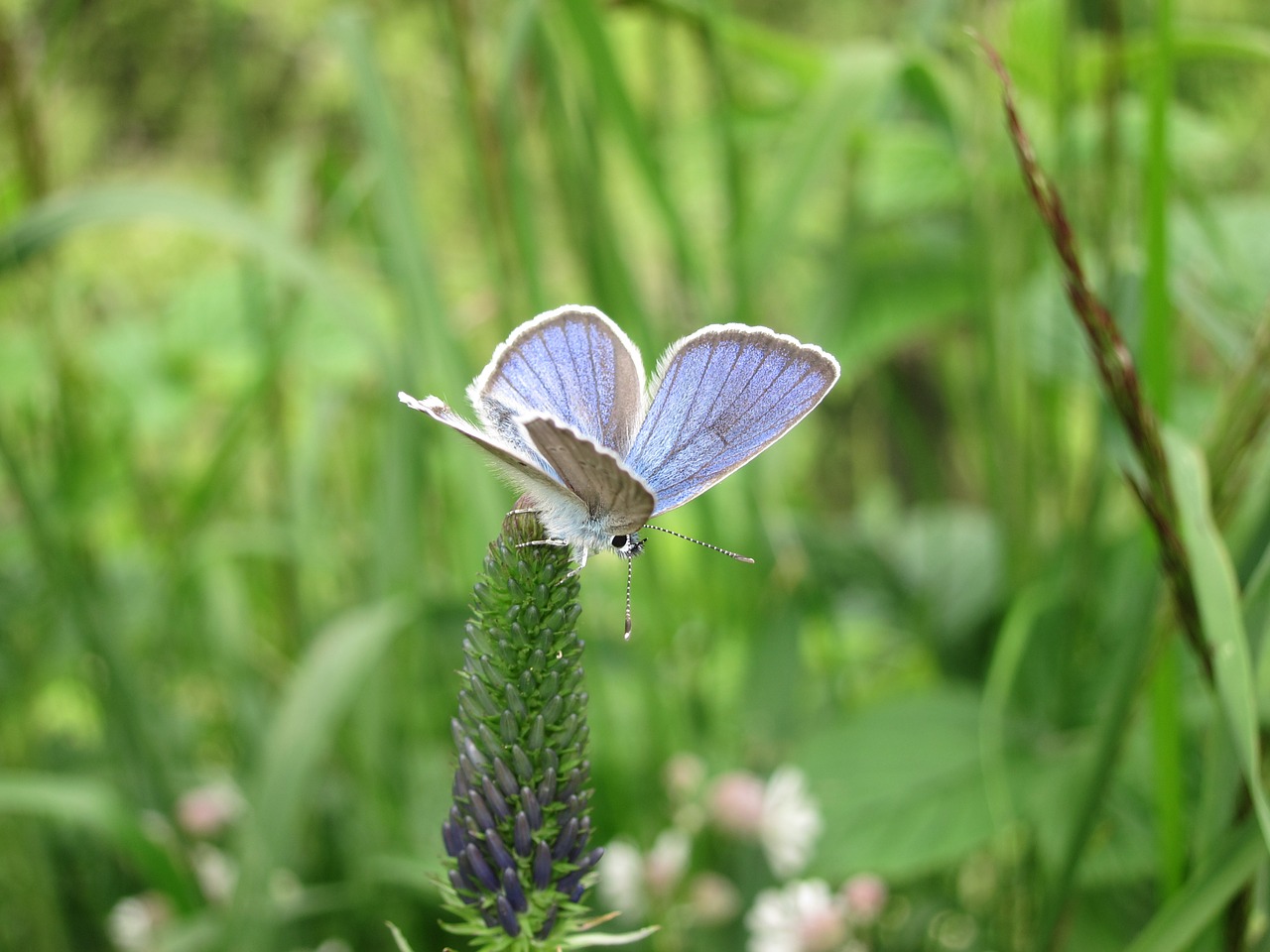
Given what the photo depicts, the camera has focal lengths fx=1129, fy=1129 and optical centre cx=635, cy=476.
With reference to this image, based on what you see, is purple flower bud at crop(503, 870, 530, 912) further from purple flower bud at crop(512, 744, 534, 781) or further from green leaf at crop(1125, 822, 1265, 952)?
green leaf at crop(1125, 822, 1265, 952)

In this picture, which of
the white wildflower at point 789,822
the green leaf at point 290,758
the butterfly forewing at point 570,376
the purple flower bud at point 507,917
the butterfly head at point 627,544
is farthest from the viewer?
the white wildflower at point 789,822

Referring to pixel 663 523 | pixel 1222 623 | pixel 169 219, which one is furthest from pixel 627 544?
pixel 663 523

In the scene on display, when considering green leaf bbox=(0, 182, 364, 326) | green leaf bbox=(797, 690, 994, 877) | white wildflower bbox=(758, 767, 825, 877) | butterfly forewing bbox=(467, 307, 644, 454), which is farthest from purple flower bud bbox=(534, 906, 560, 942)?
green leaf bbox=(0, 182, 364, 326)

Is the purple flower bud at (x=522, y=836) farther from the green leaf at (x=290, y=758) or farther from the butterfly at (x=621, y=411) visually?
the green leaf at (x=290, y=758)

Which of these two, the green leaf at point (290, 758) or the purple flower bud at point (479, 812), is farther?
the green leaf at point (290, 758)

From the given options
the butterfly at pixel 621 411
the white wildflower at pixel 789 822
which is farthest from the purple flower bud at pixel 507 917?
the white wildflower at pixel 789 822

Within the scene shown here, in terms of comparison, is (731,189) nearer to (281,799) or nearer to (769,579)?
(769,579)

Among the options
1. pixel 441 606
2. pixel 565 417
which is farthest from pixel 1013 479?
pixel 565 417
